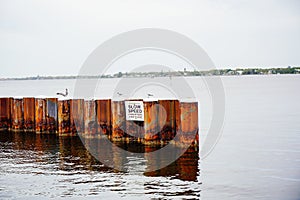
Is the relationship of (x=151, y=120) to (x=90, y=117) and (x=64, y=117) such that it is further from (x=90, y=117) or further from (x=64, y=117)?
(x=64, y=117)

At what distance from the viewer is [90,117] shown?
24547mm

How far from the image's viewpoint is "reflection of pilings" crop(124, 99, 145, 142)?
2323cm

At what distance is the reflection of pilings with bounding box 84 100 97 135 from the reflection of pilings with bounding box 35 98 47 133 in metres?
2.78

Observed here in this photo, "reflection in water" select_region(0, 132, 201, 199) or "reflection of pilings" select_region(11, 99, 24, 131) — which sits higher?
"reflection of pilings" select_region(11, 99, 24, 131)

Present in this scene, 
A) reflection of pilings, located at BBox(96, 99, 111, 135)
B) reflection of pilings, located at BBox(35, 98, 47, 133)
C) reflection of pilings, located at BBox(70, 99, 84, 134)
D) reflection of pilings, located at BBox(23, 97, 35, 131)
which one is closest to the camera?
reflection of pilings, located at BBox(96, 99, 111, 135)

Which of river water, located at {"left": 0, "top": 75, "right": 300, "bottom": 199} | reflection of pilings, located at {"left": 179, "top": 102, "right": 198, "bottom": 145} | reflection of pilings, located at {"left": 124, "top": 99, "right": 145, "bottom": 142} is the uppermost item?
reflection of pilings, located at {"left": 179, "top": 102, "right": 198, "bottom": 145}

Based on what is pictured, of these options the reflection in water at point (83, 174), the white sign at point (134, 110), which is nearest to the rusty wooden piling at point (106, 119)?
the white sign at point (134, 110)

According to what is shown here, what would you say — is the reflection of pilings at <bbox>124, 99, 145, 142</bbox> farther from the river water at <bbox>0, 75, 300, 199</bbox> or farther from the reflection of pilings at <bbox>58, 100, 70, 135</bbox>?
the reflection of pilings at <bbox>58, 100, 70, 135</bbox>

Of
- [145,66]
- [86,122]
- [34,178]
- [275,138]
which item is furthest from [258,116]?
[34,178]

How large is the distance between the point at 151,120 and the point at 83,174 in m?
5.23

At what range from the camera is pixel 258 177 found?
1822 centimetres

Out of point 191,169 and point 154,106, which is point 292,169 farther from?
point 154,106

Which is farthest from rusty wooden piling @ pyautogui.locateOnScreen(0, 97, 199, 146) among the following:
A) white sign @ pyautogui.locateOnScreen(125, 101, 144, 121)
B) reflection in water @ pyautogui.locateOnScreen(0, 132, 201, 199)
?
reflection in water @ pyautogui.locateOnScreen(0, 132, 201, 199)

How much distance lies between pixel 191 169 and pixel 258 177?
2293 millimetres
